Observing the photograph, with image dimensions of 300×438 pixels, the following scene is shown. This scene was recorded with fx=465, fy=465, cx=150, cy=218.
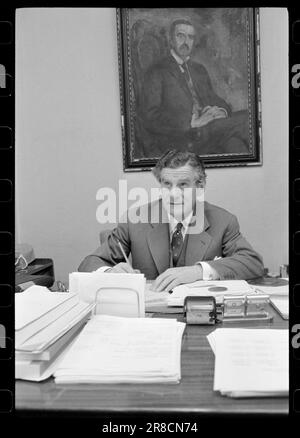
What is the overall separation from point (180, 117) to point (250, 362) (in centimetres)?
165

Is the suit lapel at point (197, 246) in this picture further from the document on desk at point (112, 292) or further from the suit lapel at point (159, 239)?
the document on desk at point (112, 292)

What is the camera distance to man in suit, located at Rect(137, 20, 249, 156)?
204cm

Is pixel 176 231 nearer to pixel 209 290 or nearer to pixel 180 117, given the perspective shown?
pixel 209 290

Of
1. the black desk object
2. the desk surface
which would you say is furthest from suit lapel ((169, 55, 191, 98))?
the desk surface

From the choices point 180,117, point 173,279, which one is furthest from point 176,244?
point 180,117

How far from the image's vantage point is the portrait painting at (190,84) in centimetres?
201

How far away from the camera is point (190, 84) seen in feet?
6.76

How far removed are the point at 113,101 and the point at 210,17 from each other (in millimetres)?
553

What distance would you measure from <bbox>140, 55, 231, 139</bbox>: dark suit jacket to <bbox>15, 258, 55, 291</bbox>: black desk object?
0.75 metres

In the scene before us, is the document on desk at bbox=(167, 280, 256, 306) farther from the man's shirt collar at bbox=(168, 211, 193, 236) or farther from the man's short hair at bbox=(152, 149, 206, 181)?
the man's short hair at bbox=(152, 149, 206, 181)
